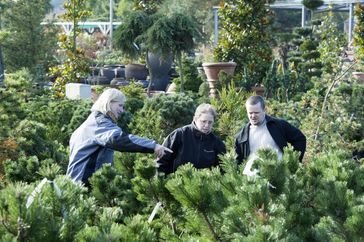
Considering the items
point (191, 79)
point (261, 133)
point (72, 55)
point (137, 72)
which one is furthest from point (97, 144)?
point (137, 72)

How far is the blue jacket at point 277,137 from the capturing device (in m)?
6.09

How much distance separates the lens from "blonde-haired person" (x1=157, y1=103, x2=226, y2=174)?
569 cm

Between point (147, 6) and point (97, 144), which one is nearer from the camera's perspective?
point (97, 144)

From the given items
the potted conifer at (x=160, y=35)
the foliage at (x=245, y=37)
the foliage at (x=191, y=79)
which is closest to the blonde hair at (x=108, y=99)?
the potted conifer at (x=160, y=35)

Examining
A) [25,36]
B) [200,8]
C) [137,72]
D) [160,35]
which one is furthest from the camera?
[200,8]

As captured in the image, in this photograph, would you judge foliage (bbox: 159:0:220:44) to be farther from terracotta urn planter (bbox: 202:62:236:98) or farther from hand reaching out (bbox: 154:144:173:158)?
hand reaching out (bbox: 154:144:173:158)

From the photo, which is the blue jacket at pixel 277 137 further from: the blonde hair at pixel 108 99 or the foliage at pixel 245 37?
the foliage at pixel 245 37

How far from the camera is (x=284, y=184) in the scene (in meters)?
3.43

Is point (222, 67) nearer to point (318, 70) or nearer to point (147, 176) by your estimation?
point (318, 70)

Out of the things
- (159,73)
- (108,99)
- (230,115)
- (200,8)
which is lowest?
(159,73)

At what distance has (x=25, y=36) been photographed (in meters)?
19.6

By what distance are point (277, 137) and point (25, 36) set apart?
14.5m

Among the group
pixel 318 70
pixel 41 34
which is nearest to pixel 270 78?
pixel 318 70

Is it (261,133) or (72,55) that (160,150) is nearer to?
(261,133)
